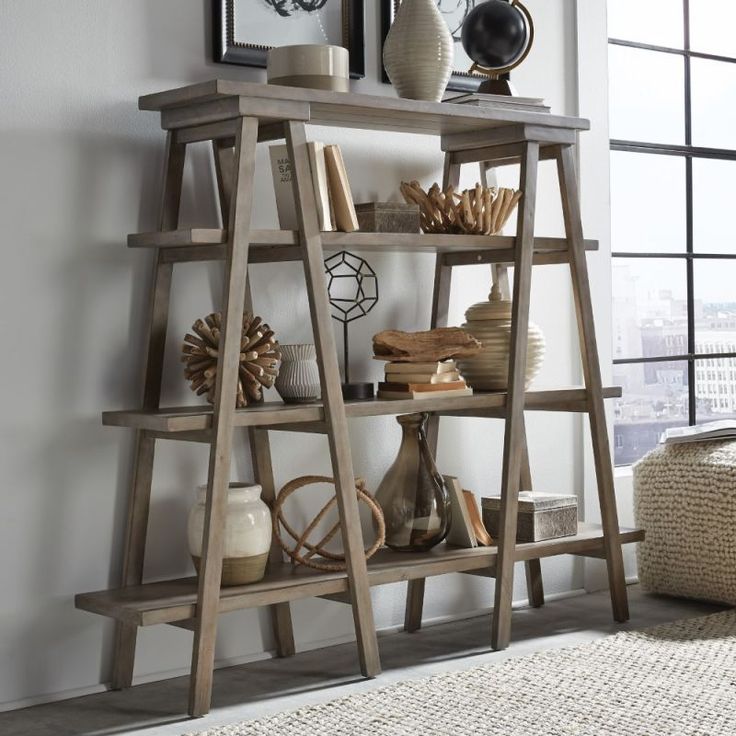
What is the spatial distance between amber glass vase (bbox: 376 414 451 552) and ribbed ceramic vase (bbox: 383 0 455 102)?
2.79 ft

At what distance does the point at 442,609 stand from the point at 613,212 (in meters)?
1.54

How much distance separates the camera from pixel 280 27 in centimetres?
322

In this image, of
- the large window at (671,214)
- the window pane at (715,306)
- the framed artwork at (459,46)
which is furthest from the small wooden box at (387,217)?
the window pane at (715,306)

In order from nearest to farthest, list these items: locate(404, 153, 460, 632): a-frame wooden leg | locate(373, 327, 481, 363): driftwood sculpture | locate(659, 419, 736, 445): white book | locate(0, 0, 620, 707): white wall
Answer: locate(0, 0, 620, 707): white wall
locate(373, 327, 481, 363): driftwood sculpture
locate(404, 153, 460, 632): a-frame wooden leg
locate(659, 419, 736, 445): white book

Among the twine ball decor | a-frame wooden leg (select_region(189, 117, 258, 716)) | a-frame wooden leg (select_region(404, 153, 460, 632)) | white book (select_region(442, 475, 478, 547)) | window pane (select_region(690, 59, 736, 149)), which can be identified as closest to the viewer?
a-frame wooden leg (select_region(189, 117, 258, 716))

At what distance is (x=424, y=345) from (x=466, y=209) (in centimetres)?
38

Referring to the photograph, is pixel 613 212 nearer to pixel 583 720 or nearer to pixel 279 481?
pixel 279 481

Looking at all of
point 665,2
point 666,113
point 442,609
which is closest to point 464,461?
point 442,609

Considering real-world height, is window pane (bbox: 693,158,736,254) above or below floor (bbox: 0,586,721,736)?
above

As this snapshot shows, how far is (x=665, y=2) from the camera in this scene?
14.5ft

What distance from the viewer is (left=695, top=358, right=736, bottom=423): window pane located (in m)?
4.53

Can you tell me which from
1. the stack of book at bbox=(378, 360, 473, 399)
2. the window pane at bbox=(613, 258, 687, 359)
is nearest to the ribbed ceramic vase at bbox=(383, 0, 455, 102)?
the stack of book at bbox=(378, 360, 473, 399)

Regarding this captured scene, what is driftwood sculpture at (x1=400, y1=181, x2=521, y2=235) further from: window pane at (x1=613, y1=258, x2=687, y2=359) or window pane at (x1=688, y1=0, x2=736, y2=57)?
window pane at (x1=688, y1=0, x2=736, y2=57)

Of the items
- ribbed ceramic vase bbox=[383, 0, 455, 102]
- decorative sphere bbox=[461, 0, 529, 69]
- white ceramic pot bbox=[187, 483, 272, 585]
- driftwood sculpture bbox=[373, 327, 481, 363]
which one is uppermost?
decorative sphere bbox=[461, 0, 529, 69]
